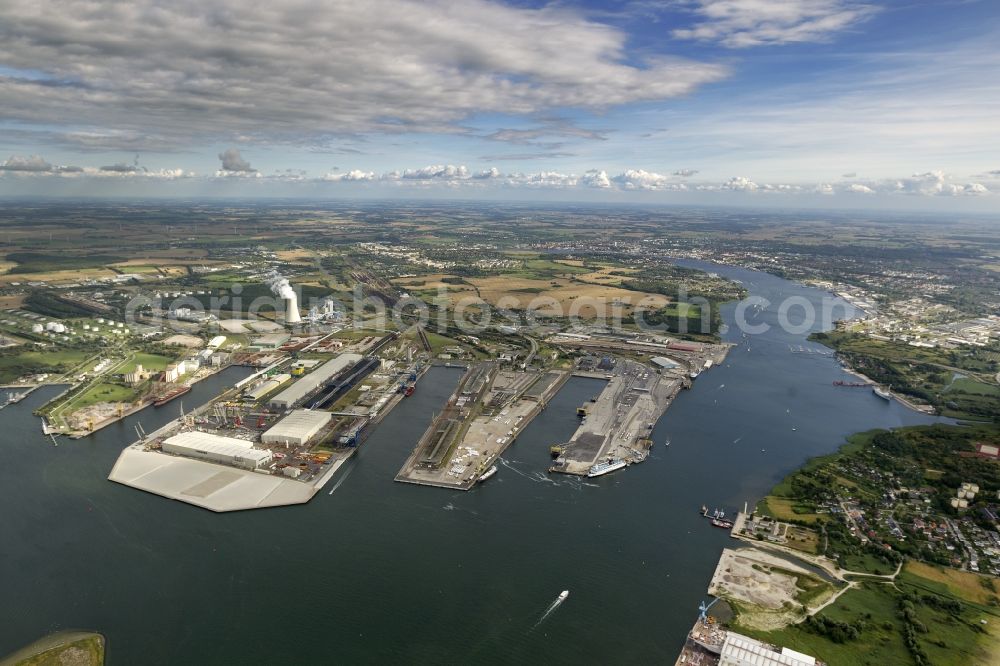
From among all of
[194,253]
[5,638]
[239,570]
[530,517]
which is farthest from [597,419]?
[194,253]

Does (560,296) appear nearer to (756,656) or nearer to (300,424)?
(300,424)

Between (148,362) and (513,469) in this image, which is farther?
(148,362)

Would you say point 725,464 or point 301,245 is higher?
point 301,245

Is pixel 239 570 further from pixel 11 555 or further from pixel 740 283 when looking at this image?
pixel 740 283

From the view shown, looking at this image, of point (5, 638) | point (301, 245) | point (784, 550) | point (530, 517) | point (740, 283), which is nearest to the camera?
point (5, 638)

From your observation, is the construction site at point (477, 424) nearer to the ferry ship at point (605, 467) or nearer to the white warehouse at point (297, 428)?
the ferry ship at point (605, 467)

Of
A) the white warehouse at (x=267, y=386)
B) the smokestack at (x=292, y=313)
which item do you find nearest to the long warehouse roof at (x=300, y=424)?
the white warehouse at (x=267, y=386)

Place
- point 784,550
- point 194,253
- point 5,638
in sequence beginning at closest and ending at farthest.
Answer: point 5,638
point 784,550
point 194,253

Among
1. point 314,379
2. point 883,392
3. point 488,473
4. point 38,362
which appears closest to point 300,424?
point 314,379
